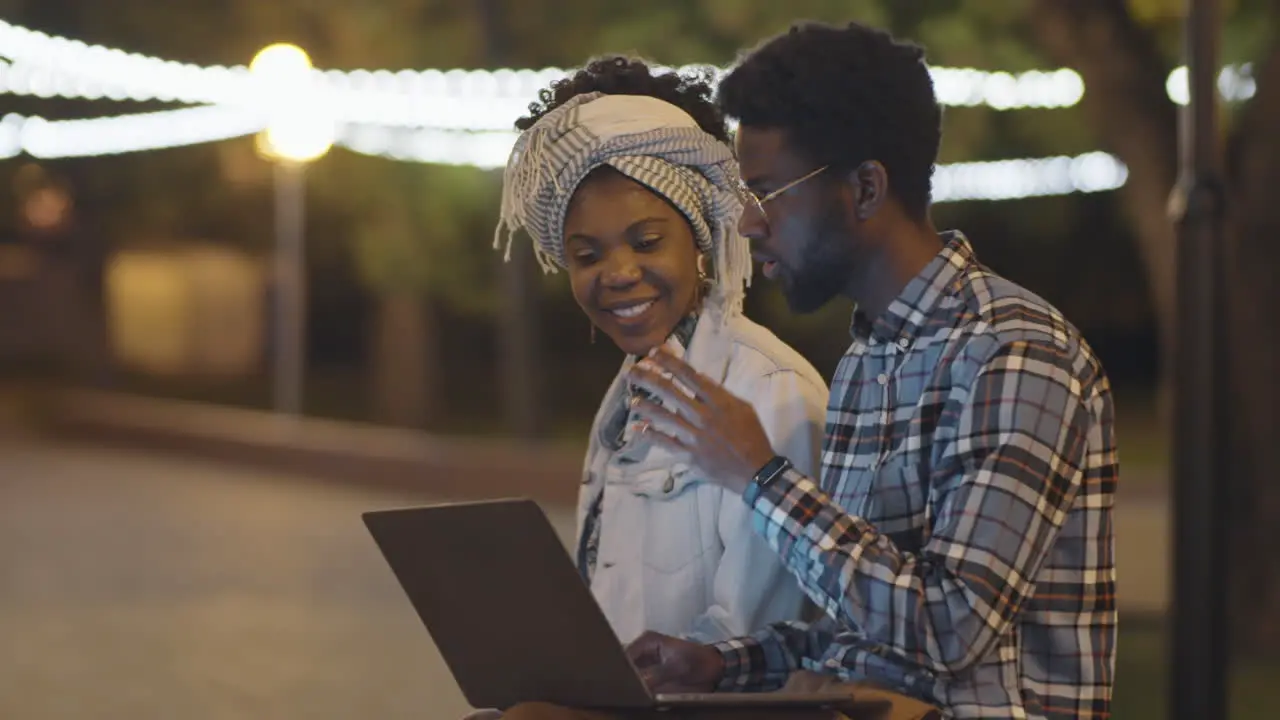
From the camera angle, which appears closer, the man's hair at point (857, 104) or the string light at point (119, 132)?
the man's hair at point (857, 104)

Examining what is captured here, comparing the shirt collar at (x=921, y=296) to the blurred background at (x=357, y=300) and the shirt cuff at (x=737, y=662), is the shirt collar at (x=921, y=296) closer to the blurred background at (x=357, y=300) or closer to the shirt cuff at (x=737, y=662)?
the blurred background at (x=357, y=300)

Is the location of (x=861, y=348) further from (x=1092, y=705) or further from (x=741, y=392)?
(x=1092, y=705)

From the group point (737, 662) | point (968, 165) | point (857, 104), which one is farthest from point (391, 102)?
point (857, 104)

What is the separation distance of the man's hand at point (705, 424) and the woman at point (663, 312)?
1.59 feet

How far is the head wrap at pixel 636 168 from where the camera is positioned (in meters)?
3.37

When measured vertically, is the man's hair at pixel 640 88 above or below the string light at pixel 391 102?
below

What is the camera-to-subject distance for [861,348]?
3.07 m

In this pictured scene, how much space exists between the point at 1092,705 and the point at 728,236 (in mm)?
1104

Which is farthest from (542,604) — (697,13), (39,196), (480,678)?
(39,196)

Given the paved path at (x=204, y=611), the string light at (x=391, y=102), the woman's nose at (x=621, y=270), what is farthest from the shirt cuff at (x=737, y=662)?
the string light at (x=391, y=102)

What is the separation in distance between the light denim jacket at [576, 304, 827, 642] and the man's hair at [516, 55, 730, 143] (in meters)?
0.36

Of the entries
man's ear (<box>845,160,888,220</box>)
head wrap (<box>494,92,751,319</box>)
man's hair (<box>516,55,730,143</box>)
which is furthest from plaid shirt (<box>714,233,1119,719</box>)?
man's hair (<box>516,55,730,143</box>)

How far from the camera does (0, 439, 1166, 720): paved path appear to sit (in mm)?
8148

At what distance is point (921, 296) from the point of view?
9.53 feet
